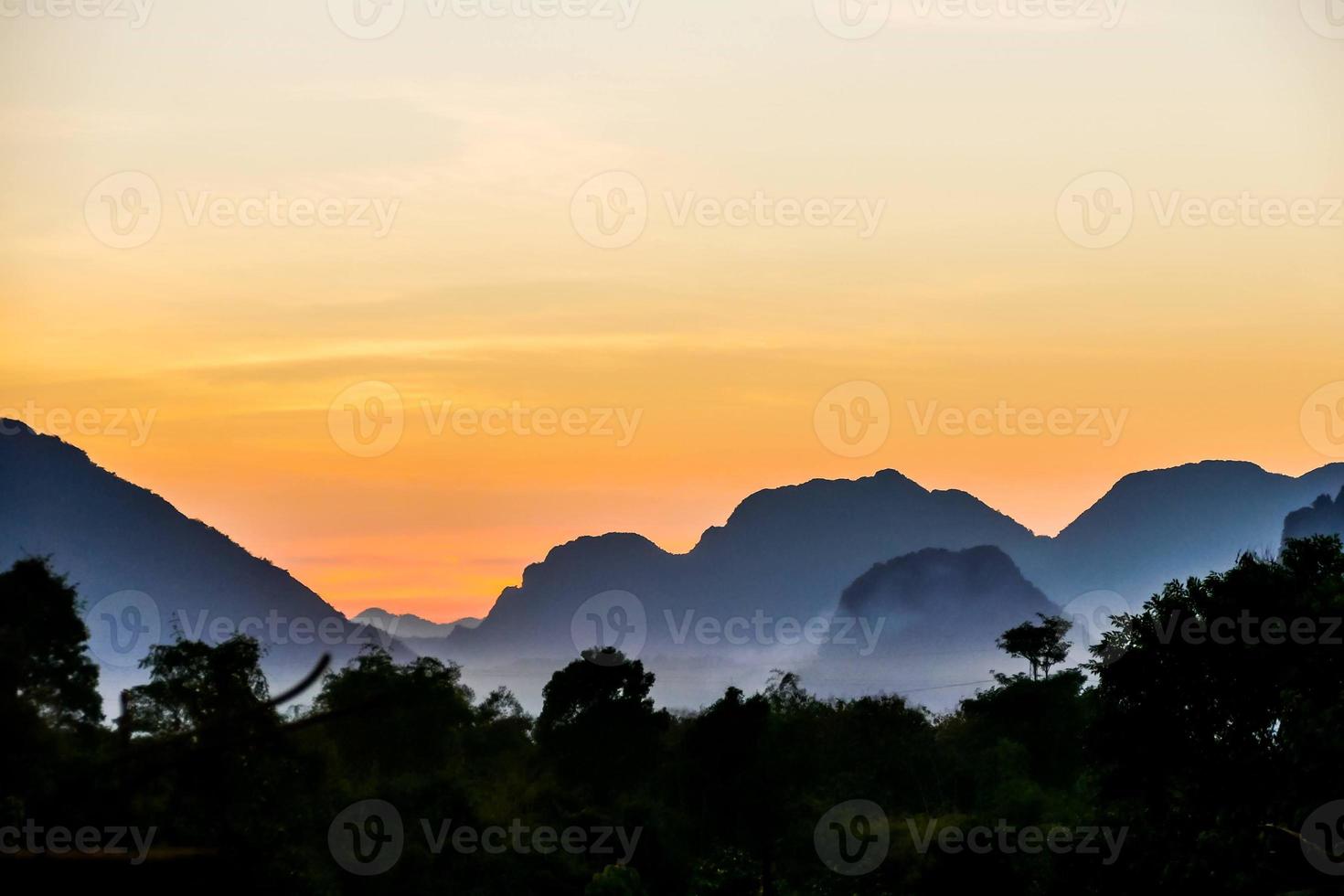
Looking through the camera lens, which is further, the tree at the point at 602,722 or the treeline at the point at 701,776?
the tree at the point at 602,722

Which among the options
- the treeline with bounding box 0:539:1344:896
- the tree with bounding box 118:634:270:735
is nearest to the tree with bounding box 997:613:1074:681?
the treeline with bounding box 0:539:1344:896

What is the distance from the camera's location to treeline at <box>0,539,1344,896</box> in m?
41.0

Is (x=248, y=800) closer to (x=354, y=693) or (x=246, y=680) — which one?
(x=246, y=680)

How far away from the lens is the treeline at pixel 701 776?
40969 mm

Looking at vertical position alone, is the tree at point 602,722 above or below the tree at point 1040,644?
below

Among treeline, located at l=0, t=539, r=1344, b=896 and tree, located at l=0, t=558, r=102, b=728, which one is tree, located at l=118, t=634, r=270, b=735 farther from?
tree, located at l=0, t=558, r=102, b=728

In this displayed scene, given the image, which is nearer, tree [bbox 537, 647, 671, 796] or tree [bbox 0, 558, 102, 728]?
tree [bbox 0, 558, 102, 728]

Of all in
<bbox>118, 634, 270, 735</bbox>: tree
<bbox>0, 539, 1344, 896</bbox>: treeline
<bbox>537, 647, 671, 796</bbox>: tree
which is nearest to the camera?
<bbox>0, 539, 1344, 896</bbox>: treeline

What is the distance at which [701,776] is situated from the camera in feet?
330

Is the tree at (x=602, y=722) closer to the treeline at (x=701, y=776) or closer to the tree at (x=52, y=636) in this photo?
the treeline at (x=701, y=776)

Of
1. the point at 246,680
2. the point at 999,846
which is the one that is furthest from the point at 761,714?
the point at 246,680

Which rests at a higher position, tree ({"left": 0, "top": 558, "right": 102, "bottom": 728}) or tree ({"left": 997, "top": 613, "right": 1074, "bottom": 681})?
tree ({"left": 997, "top": 613, "right": 1074, "bottom": 681})

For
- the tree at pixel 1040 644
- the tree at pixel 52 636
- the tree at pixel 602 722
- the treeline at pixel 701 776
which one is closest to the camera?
the treeline at pixel 701 776

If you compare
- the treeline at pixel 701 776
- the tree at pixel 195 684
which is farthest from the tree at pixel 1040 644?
the tree at pixel 195 684
